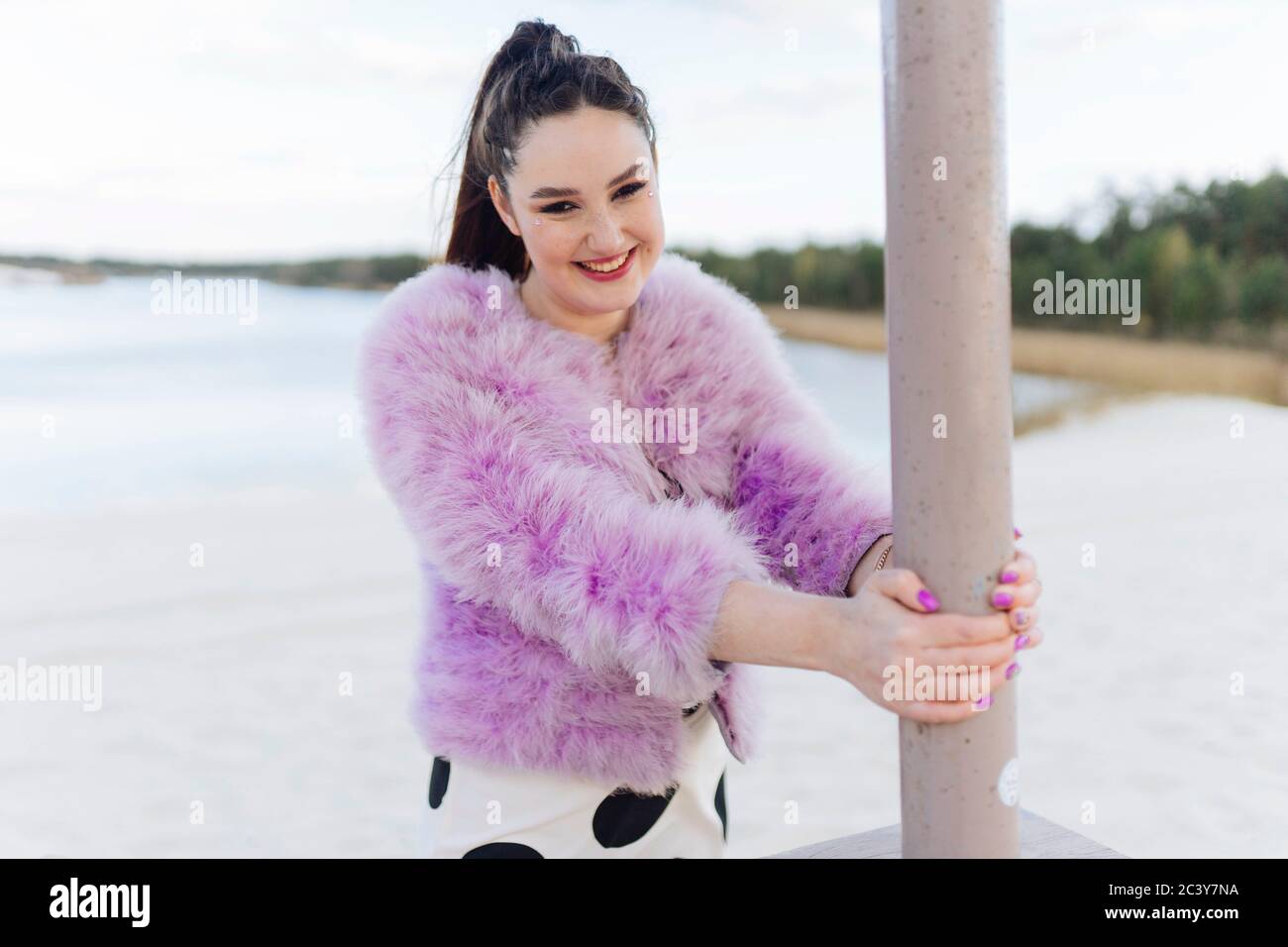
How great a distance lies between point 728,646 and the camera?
1.05 metres

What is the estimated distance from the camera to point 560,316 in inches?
54.4

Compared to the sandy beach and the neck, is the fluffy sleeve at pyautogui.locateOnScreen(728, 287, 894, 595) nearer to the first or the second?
the neck

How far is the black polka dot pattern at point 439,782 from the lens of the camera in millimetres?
1367

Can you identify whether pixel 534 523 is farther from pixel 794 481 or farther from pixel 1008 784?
pixel 1008 784

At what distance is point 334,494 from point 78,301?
3.71 m

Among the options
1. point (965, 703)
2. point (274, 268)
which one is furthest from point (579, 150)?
point (274, 268)

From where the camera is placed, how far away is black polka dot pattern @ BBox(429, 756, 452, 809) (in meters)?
1.37

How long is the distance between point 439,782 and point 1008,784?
703mm

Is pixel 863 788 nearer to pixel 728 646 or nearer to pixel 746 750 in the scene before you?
pixel 746 750

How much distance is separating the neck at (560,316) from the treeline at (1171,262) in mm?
7757

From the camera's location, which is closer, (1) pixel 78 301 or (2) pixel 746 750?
(2) pixel 746 750

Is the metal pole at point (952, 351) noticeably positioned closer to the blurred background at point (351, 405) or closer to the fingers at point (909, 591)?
the fingers at point (909, 591)
